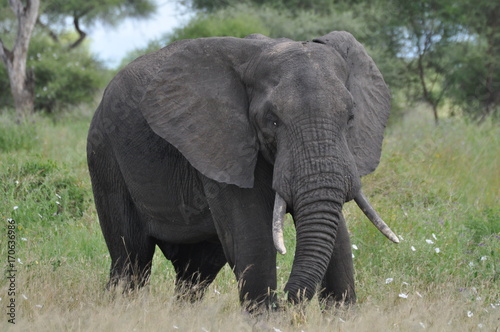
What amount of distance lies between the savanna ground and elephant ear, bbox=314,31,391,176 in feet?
2.51

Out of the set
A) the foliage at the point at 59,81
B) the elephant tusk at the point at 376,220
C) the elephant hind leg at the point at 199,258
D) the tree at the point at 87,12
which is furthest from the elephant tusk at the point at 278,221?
the tree at the point at 87,12

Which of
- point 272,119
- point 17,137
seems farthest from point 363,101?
point 17,137

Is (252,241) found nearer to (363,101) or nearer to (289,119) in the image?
(289,119)

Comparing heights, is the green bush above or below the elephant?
below

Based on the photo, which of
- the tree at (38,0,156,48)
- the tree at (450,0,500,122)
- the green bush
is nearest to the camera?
the green bush

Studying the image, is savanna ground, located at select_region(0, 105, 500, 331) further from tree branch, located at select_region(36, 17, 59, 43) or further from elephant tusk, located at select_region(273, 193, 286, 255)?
tree branch, located at select_region(36, 17, 59, 43)

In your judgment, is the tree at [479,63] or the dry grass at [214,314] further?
the tree at [479,63]

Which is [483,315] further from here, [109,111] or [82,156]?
[82,156]

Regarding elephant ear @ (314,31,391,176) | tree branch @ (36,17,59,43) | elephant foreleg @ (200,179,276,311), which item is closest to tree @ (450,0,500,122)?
elephant ear @ (314,31,391,176)

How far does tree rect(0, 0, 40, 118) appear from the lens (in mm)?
14977

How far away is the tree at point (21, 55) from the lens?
14977 mm

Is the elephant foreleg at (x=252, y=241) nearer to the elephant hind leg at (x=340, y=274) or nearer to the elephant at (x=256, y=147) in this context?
the elephant at (x=256, y=147)

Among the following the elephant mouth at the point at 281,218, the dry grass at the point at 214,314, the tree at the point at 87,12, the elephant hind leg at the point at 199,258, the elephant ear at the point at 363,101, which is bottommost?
the tree at the point at 87,12

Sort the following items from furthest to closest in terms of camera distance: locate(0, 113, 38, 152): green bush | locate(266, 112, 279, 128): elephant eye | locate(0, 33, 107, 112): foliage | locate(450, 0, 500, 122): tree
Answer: locate(0, 33, 107, 112): foliage → locate(450, 0, 500, 122): tree → locate(0, 113, 38, 152): green bush → locate(266, 112, 279, 128): elephant eye
